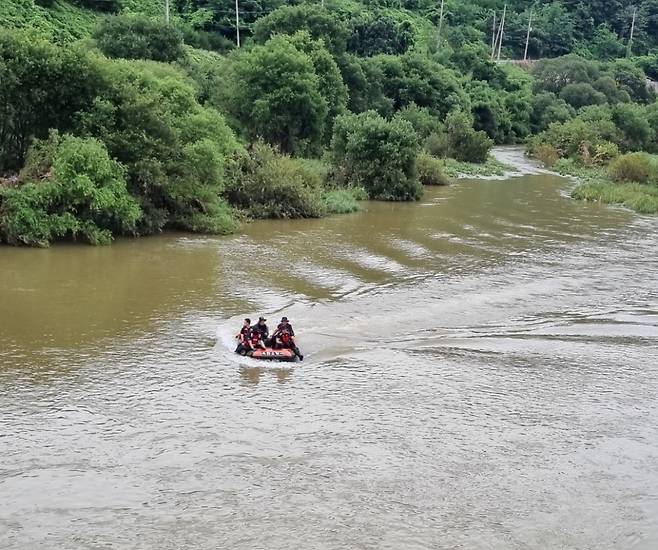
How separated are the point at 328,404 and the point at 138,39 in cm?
4734

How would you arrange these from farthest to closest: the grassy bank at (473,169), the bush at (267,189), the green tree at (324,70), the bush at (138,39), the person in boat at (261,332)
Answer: the grassy bank at (473,169) → the green tree at (324,70) → the bush at (138,39) → the bush at (267,189) → the person in boat at (261,332)

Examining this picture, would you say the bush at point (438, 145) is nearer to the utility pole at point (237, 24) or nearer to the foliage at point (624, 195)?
the foliage at point (624, 195)

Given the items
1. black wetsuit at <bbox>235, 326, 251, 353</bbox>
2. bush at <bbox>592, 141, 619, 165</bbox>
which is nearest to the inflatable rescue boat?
black wetsuit at <bbox>235, 326, 251, 353</bbox>

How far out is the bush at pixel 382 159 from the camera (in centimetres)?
5141

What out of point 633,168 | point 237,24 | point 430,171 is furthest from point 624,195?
point 237,24

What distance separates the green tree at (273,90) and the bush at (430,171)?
8.44 m

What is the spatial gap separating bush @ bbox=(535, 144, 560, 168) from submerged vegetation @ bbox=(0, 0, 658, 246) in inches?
8.8

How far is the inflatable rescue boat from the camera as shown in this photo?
20000 millimetres

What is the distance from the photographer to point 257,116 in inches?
2208

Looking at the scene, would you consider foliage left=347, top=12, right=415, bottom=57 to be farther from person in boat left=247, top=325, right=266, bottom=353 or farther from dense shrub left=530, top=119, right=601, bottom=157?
person in boat left=247, top=325, right=266, bottom=353

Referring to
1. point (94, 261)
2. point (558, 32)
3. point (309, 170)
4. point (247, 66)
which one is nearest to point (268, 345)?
point (94, 261)

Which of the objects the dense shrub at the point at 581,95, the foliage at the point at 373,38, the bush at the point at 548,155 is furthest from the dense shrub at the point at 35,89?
the dense shrub at the point at 581,95

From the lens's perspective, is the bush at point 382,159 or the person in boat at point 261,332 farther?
the bush at point 382,159

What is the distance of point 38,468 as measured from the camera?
14.1m
